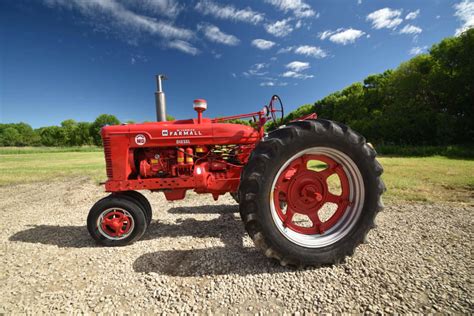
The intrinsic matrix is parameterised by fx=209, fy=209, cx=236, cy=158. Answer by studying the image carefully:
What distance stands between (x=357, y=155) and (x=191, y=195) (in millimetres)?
3626

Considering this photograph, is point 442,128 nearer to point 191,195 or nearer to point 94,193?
point 191,195

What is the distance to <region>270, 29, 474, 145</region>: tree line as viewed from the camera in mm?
13523

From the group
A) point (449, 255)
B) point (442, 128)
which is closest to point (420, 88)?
point (442, 128)

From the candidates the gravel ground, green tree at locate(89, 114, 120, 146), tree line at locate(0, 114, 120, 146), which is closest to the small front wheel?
the gravel ground

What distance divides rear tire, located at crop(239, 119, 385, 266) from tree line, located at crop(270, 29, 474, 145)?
665 inches

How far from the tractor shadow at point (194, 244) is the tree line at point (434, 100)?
691 inches

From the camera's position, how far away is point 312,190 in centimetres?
232

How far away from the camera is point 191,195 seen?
188 inches

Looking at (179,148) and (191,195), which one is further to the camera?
(191,195)

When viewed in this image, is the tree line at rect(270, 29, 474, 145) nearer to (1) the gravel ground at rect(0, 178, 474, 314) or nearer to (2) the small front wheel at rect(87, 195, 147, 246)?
(1) the gravel ground at rect(0, 178, 474, 314)

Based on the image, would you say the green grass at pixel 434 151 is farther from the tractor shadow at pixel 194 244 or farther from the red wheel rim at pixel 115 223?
the red wheel rim at pixel 115 223

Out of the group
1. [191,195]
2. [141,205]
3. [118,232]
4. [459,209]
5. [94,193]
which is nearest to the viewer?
[118,232]

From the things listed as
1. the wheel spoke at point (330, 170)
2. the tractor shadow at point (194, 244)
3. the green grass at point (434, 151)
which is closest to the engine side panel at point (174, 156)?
the tractor shadow at point (194, 244)

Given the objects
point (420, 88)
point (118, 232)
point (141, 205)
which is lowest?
point (118, 232)
